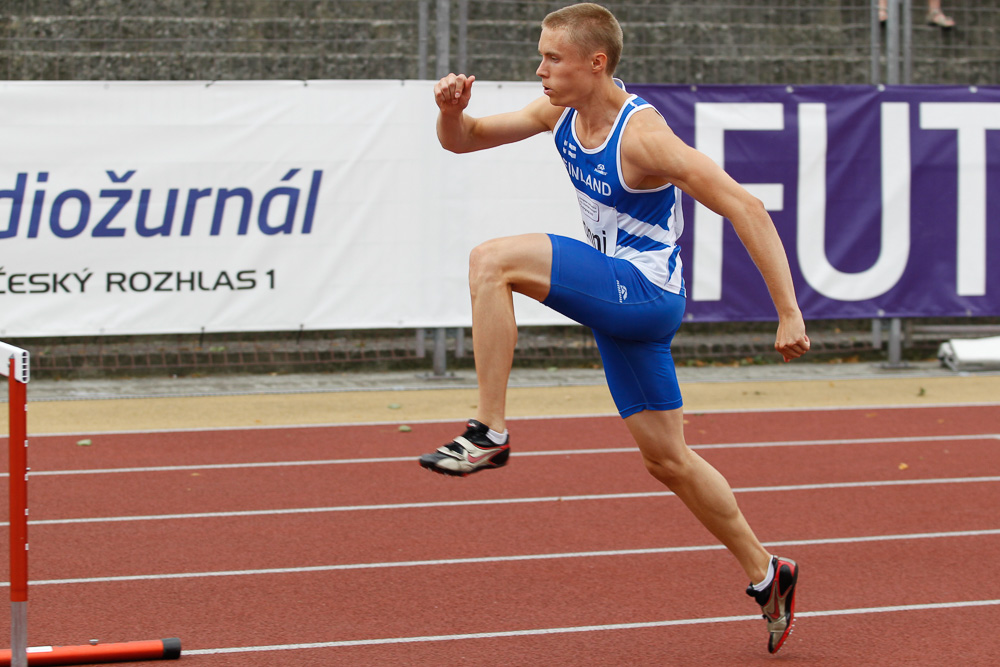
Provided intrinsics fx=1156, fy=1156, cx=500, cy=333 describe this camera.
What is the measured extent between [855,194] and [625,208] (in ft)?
19.8

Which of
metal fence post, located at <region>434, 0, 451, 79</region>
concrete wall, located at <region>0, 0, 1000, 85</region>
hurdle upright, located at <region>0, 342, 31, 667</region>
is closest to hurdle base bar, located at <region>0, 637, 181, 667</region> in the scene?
hurdle upright, located at <region>0, 342, 31, 667</region>

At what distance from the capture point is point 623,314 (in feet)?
11.0

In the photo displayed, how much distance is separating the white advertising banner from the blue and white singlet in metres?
4.96

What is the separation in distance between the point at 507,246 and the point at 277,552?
237 cm

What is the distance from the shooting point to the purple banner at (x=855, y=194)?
8.82 metres

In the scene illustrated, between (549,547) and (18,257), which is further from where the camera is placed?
(18,257)

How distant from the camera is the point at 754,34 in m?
9.73

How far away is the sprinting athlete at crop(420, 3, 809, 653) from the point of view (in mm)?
3182

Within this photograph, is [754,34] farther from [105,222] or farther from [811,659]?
[811,659]

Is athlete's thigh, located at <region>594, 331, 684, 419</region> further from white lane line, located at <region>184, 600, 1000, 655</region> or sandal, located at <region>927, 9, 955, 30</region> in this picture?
sandal, located at <region>927, 9, 955, 30</region>

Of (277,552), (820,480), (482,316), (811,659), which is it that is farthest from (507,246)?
(820,480)

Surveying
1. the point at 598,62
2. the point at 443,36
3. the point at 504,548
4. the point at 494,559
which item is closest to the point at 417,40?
the point at 443,36

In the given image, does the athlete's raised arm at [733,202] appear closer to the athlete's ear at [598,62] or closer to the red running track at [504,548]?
the athlete's ear at [598,62]

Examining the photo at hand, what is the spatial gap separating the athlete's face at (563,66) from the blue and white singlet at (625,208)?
155 mm
